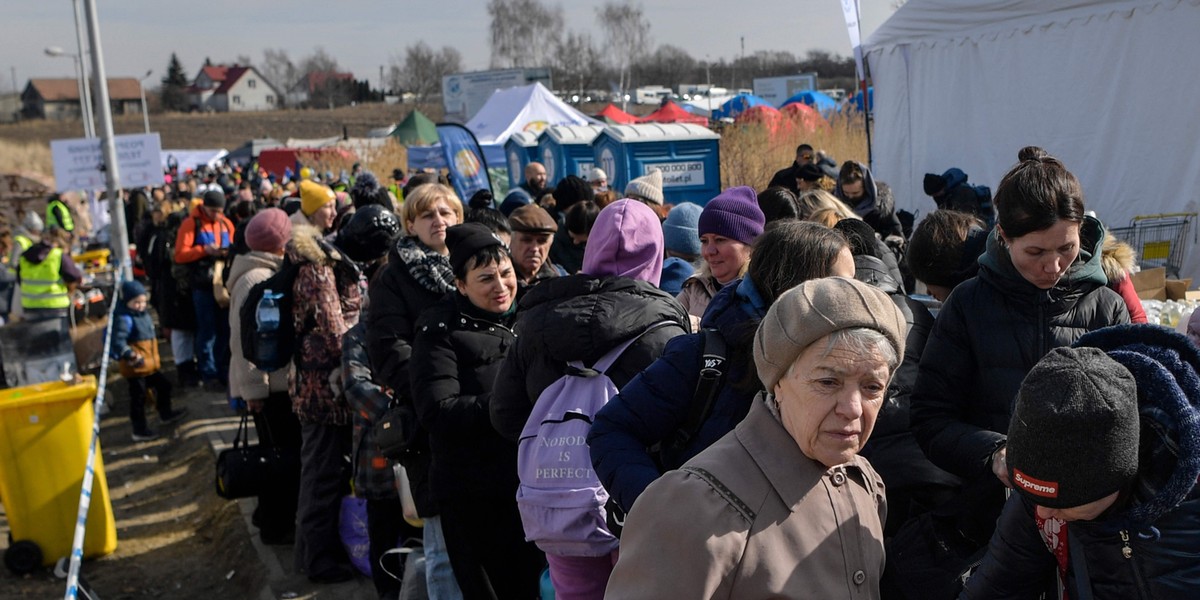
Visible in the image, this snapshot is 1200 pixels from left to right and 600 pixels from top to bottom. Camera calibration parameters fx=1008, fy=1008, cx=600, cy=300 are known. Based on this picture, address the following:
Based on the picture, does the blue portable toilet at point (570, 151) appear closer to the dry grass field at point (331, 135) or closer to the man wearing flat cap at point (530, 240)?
the dry grass field at point (331, 135)

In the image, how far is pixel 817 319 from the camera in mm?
1936

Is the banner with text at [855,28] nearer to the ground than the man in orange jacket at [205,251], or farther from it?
farther from it

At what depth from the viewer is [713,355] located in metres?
2.53

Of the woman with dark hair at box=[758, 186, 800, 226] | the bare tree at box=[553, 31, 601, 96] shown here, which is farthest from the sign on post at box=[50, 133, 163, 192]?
the bare tree at box=[553, 31, 601, 96]

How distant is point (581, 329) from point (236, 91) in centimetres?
14492

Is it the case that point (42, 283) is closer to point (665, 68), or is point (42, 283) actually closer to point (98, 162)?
point (98, 162)

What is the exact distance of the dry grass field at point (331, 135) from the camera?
1622 cm

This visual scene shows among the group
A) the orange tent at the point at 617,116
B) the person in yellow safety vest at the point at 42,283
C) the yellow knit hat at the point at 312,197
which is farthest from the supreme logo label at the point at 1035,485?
the orange tent at the point at 617,116

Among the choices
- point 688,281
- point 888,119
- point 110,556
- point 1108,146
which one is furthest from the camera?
point 888,119

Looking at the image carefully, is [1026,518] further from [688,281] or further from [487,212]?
[487,212]

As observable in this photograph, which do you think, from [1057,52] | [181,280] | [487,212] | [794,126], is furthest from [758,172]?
[487,212]

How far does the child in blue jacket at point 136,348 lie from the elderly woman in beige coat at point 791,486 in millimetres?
8900

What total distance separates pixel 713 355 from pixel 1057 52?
328 inches

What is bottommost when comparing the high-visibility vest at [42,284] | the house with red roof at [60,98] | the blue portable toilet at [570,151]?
the high-visibility vest at [42,284]
